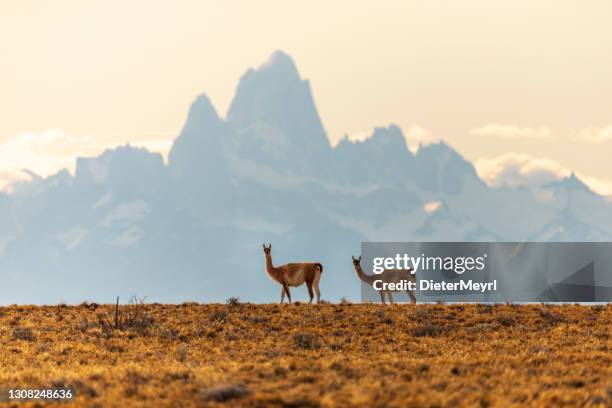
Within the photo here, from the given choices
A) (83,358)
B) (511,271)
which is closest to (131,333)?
(83,358)

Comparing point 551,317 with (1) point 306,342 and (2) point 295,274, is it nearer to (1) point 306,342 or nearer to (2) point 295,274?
(2) point 295,274

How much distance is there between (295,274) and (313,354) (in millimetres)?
13425

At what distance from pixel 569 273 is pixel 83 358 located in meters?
25.2

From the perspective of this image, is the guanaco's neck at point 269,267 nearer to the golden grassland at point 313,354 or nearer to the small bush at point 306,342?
the golden grassland at point 313,354

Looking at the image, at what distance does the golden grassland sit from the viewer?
1816 centimetres

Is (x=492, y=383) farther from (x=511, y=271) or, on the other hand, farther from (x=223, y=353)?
(x=511, y=271)

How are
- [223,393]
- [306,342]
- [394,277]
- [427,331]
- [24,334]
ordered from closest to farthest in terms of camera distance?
1. [223,393]
2. [306,342]
3. [427,331]
4. [24,334]
5. [394,277]

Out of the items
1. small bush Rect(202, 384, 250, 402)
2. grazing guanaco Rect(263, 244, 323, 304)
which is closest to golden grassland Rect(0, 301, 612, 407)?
small bush Rect(202, 384, 250, 402)

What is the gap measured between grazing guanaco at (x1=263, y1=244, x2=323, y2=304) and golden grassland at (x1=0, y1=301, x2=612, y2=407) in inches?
79.4

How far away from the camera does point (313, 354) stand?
27156 millimetres

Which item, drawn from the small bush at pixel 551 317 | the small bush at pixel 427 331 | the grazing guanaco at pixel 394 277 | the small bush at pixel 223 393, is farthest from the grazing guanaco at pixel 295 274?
the small bush at pixel 223 393

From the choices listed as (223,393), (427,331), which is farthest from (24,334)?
(223,393)

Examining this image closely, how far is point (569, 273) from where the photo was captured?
4459cm

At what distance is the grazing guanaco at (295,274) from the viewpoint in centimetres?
4050
